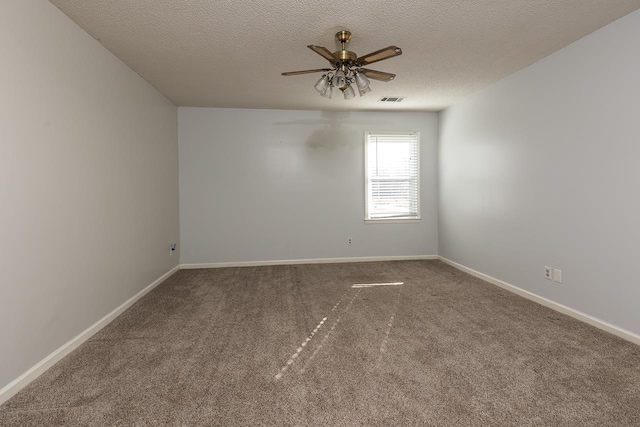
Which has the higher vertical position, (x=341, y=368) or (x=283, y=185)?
(x=283, y=185)

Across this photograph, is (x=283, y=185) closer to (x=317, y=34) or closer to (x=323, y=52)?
(x=317, y=34)

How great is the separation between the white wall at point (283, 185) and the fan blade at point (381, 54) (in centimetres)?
274

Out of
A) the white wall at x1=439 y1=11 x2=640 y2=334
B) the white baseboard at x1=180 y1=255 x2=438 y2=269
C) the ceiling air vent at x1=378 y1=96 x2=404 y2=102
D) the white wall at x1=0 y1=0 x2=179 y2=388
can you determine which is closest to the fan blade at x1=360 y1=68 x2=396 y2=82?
the white wall at x1=439 y1=11 x2=640 y2=334

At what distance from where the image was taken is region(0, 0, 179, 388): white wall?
1.86m

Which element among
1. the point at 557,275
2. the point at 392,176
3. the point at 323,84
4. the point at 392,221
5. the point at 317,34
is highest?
the point at 317,34

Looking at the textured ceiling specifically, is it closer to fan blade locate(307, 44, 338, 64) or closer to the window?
fan blade locate(307, 44, 338, 64)

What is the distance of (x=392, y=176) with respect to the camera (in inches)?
216

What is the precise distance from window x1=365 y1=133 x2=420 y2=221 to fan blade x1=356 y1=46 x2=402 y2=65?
2.88m

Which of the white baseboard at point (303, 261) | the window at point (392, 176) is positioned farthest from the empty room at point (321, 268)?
the window at point (392, 176)

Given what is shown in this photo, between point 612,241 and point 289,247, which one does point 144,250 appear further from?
point 612,241

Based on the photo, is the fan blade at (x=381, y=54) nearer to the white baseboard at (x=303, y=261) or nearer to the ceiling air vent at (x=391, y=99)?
the ceiling air vent at (x=391, y=99)

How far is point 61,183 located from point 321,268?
342 centimetres

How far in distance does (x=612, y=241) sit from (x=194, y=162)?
200 inches

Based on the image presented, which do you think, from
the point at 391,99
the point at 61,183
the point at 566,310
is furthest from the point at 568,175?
the point at 61,183
